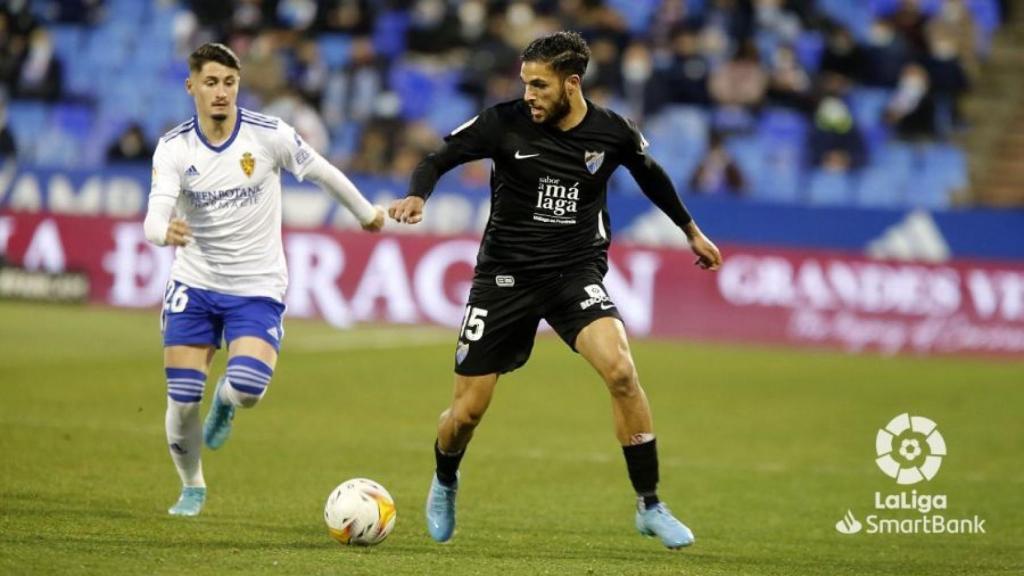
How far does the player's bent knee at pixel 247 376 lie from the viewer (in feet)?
27.6

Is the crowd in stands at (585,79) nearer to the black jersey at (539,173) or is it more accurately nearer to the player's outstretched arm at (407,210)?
the black jersey at (539,173)

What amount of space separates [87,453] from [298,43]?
15186mm

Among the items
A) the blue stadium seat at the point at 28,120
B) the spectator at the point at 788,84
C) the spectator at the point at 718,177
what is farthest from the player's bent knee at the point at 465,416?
the blue stadium seat at the point at 28,120

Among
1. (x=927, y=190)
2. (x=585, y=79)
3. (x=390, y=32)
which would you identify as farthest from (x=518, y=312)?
(x=390, y=32)

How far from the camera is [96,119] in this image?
83.4ft

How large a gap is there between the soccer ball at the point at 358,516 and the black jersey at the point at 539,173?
4.21ft

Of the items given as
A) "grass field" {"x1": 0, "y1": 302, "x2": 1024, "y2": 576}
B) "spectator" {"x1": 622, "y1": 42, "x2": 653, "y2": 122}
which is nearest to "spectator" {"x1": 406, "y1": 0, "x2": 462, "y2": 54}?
"spectator" {"x1": 622, "y1": 42, "x2": 653, "y2": 122}

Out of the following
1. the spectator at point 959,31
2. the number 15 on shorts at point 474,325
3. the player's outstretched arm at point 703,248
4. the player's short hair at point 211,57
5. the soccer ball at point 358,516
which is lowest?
the soccer ball at point 358,516

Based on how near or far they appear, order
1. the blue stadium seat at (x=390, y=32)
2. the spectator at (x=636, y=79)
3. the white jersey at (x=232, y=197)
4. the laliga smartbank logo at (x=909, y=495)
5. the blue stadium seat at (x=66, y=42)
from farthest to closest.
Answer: the blue stadium seat at (x=66, y=42) < the blue stadium seat at (x=390, y=32) < the spectator at (x=636, y=79) < the laliga smartbank logo at (x=909, y=495) < the white jersey at (x=232, y=197)

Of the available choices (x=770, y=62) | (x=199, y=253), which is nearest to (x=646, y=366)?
(x=770, y=62)

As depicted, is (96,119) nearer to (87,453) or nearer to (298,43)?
(298,43)

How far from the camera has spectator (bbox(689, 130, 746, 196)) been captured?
22000 millimetres

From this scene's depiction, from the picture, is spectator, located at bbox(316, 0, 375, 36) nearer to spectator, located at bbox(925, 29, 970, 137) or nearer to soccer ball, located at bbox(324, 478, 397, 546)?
spectator, located at bbox(925, 29, 970, 137)

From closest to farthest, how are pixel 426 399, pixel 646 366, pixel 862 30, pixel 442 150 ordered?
1. pixel 442 150
2. pixel 426 399
3. pixel 646 366
4. pixel 862 30
